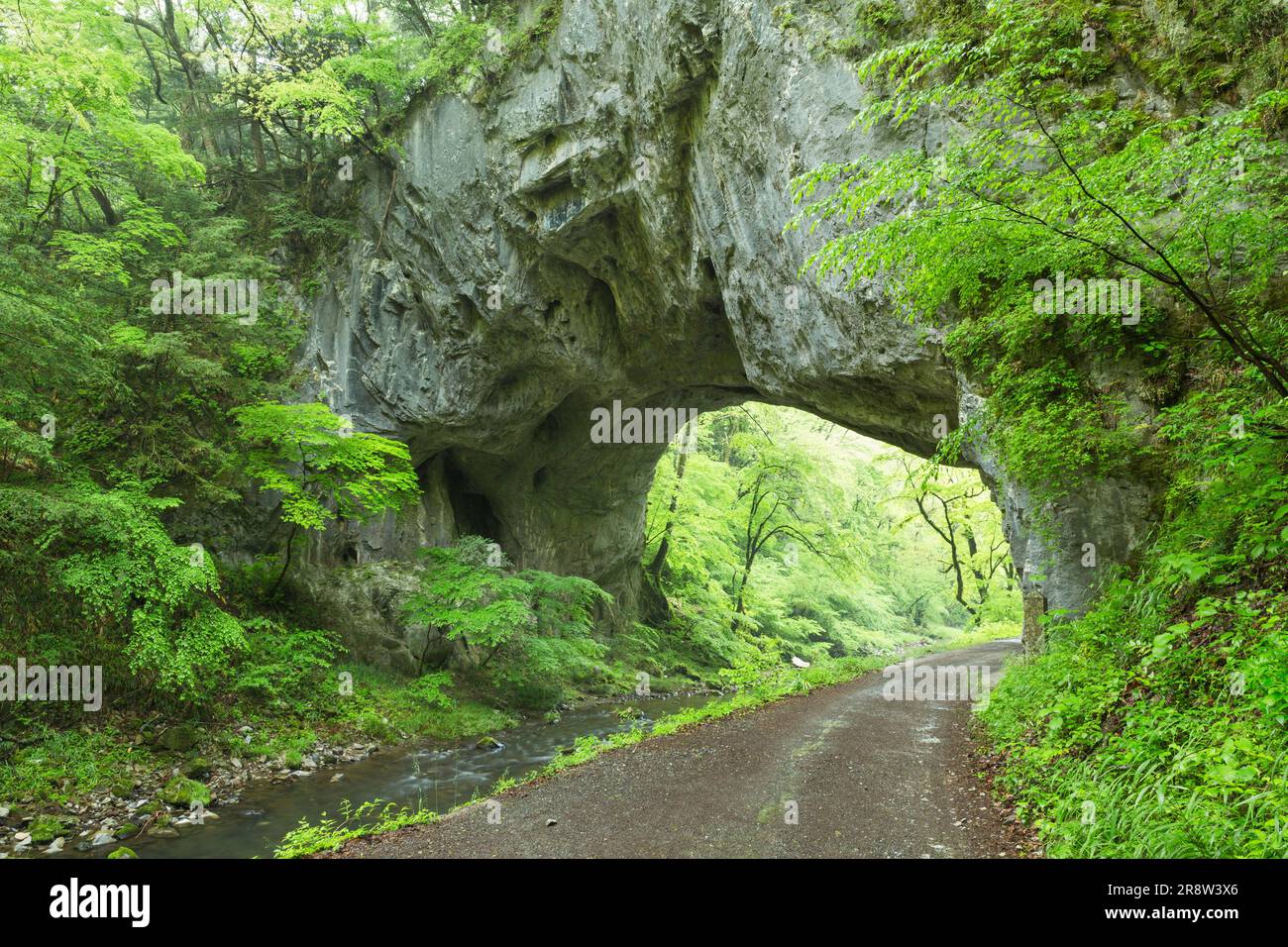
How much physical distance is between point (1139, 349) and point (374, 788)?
35.4 feet

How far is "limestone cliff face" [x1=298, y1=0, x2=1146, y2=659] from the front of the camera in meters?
9.45

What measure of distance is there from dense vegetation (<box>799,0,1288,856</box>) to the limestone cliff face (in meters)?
1.22

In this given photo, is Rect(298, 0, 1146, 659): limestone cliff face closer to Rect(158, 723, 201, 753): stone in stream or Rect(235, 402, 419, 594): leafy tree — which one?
Rect(235, 402, 419, 594): leafy tree

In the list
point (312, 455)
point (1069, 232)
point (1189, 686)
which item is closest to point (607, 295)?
point (312, 455)

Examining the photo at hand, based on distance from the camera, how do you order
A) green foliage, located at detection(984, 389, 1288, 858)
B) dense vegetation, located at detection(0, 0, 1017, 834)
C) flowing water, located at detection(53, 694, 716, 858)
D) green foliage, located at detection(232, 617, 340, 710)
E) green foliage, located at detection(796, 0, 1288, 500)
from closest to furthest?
green foliage, located at detection(984, 389, 1288, 858) < green foliage, located at detection(796, 0, 1288, 500) < flowing water, located at detection(53, 694, 716, 858) < dense vegetation, located at detection(0, 0, 1017, 834) < green foliage, located at detection(232, 617, 340, 710)

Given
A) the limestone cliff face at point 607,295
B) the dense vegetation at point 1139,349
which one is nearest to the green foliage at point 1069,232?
the dense vegetation at point 1139,349

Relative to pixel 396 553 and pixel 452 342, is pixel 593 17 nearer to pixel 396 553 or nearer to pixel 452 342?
pixel 452 342

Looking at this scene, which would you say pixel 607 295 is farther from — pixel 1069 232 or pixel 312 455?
pixel 1069 232

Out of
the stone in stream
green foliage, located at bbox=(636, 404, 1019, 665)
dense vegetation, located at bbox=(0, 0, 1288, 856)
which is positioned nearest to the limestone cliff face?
dense vegetation, located at bbox=(0, 0, 1288, 856)

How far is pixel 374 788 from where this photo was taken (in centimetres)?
914

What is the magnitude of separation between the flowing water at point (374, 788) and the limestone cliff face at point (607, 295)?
22.2 ft

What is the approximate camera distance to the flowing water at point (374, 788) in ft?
23.5

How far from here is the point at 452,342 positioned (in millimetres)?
16109

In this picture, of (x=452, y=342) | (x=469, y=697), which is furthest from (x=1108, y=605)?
(x=452, y=342)
